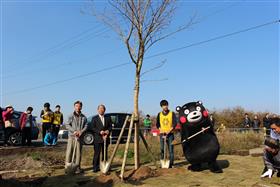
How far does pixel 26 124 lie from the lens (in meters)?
15.1

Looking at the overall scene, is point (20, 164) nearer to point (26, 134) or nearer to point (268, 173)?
point (26, 134)

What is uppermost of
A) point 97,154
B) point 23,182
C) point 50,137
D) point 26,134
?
point 26,134

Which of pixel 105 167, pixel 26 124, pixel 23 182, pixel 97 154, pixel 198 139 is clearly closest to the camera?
pixel 23 182

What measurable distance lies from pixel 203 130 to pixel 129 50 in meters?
2.60

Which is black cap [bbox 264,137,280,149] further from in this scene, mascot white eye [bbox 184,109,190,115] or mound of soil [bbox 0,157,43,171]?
mound of soil [bbox 0,157,43,171]

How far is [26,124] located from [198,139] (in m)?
8.26

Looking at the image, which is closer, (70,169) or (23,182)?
(23,182)

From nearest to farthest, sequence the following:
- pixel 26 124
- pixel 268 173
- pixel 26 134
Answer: pixel 268 173 → pixel 26 124 → pixel 26 134

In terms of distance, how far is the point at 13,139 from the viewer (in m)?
15.5

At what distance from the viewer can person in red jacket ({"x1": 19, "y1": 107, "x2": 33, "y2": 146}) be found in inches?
587

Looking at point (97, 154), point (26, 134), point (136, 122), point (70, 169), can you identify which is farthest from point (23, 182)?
point (26, 134)

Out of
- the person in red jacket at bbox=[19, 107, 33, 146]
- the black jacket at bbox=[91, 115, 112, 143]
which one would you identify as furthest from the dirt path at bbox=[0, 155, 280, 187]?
the person in red jacket at bbox=[19, 107, 33, 146]

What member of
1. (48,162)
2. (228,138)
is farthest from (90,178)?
(228,138)

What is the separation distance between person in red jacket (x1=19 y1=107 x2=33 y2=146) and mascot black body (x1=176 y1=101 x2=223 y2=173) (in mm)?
7627
